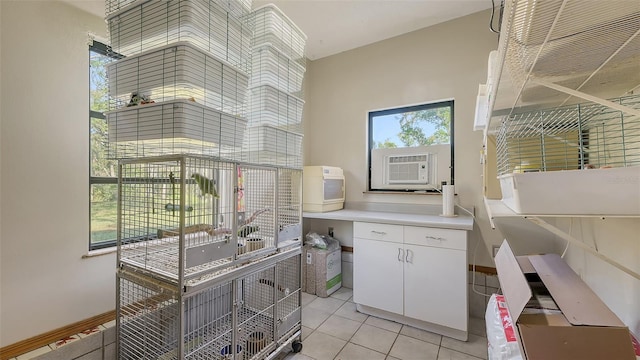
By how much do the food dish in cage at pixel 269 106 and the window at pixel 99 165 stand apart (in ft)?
3.36

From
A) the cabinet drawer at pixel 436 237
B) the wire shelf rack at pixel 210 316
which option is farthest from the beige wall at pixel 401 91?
the wire shelf rack at pixel 210 316

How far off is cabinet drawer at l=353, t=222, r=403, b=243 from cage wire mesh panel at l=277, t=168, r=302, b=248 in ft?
2.15

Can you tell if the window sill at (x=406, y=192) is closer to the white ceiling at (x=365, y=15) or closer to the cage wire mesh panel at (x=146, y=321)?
the white ceiling at (x=365, y=15)

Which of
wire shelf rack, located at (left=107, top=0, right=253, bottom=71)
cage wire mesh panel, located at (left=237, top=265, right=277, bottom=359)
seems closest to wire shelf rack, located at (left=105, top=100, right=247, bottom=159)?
wire shelf rack, located at (left=107, top=0, right=253, bottom=71)

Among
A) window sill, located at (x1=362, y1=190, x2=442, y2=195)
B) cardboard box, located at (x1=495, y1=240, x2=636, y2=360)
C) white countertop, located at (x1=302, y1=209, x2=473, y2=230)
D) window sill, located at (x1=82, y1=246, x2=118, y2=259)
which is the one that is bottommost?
window sill, located at (x1=82, y1=246, x2=118, y2=259)

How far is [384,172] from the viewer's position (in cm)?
288

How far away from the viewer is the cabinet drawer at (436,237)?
6.38ft

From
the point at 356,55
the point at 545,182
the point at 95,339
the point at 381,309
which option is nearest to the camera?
the point at 545,182

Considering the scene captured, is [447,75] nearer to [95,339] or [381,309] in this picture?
[381,309]

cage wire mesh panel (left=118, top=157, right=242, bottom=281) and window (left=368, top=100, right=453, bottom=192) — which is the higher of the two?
window (left=368, top=100, right=453, bottom=192)

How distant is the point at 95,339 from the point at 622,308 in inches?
107

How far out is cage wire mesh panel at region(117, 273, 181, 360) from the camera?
1293mm

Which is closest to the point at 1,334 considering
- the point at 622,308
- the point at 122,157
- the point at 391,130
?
the point at 122,157

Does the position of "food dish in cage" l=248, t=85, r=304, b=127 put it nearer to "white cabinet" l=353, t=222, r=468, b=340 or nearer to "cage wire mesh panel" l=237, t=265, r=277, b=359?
"cage wire mesh panel" l=237, t=265, r=277, b=359
